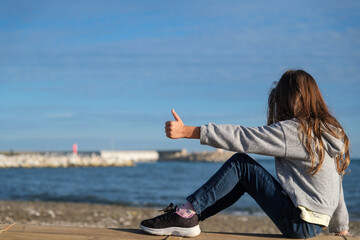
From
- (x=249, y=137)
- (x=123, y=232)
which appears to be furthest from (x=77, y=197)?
(x=249, y=137)

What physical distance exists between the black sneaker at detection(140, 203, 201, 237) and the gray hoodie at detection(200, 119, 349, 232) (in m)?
0.57

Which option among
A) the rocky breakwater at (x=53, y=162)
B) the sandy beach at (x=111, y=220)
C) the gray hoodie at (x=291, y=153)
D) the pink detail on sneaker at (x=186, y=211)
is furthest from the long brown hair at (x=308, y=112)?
the rocky breakwater at (x=53, y=162)

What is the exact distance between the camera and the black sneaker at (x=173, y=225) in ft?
8.48

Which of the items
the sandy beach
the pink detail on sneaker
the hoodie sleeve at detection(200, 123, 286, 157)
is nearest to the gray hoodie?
the hoodie sleeve at detection(200, 123, 286, 157)

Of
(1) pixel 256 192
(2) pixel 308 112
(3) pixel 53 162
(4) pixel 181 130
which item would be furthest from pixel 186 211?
(3) pixel 53 162

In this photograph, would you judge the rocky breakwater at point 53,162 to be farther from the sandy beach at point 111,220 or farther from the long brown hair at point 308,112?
the long brown hair at point 308,112

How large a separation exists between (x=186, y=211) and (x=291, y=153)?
75 centimetres

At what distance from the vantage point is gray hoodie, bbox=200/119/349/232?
2.34 meters

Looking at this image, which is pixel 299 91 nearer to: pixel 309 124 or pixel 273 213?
pixel 309 124

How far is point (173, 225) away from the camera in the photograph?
2.61 meters

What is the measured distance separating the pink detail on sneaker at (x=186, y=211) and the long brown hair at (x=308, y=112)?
750 millimetres

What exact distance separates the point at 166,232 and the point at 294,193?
0.83 meters

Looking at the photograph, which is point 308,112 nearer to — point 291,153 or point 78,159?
point 291,153

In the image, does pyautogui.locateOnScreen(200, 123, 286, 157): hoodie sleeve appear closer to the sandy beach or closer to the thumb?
the thumb
